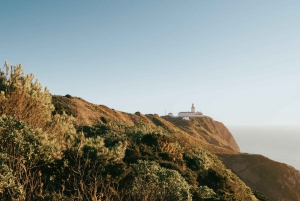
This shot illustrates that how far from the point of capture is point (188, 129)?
117 metres

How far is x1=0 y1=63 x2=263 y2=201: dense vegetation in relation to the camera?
1267 cm

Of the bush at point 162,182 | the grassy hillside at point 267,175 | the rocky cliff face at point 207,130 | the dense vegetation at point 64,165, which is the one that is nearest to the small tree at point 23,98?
the dense vegetation at point 64,165

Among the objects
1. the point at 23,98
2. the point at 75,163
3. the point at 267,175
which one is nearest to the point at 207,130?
the point at 267,175

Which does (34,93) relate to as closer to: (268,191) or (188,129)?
(268,191)

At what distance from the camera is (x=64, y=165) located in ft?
53.4

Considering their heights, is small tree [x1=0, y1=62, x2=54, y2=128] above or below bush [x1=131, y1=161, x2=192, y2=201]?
above

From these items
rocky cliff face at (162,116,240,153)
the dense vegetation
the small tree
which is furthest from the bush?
rocky cliff face at (162,116,240,153)

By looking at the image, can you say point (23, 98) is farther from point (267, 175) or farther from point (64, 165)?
point (267, 175)

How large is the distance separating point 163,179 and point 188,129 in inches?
4021

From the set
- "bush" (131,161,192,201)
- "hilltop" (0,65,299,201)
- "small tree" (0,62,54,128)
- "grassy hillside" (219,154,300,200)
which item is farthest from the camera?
"grassy hillside" (219,154,300,200)

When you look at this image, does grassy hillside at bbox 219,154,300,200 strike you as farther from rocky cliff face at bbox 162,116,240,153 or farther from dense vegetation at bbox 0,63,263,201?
rocky cliff face at bbox 162,116,240,153

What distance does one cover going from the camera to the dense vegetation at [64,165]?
41.6 ft

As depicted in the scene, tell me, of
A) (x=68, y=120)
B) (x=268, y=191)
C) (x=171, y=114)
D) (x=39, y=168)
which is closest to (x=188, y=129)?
(x=171, y=114)

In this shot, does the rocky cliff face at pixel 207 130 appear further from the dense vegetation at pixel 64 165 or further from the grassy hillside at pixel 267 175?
the dense vegetation at pixel 64 165
